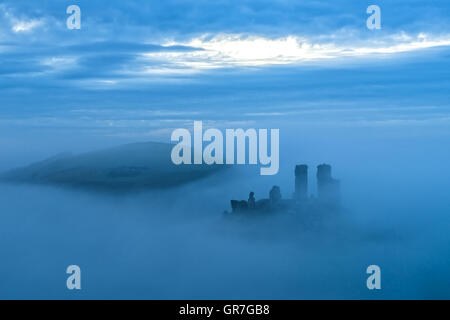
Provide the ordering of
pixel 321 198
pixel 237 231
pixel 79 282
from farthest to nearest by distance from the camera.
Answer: pixel 321 198 < pixel 237 231 < pixel 79 282
